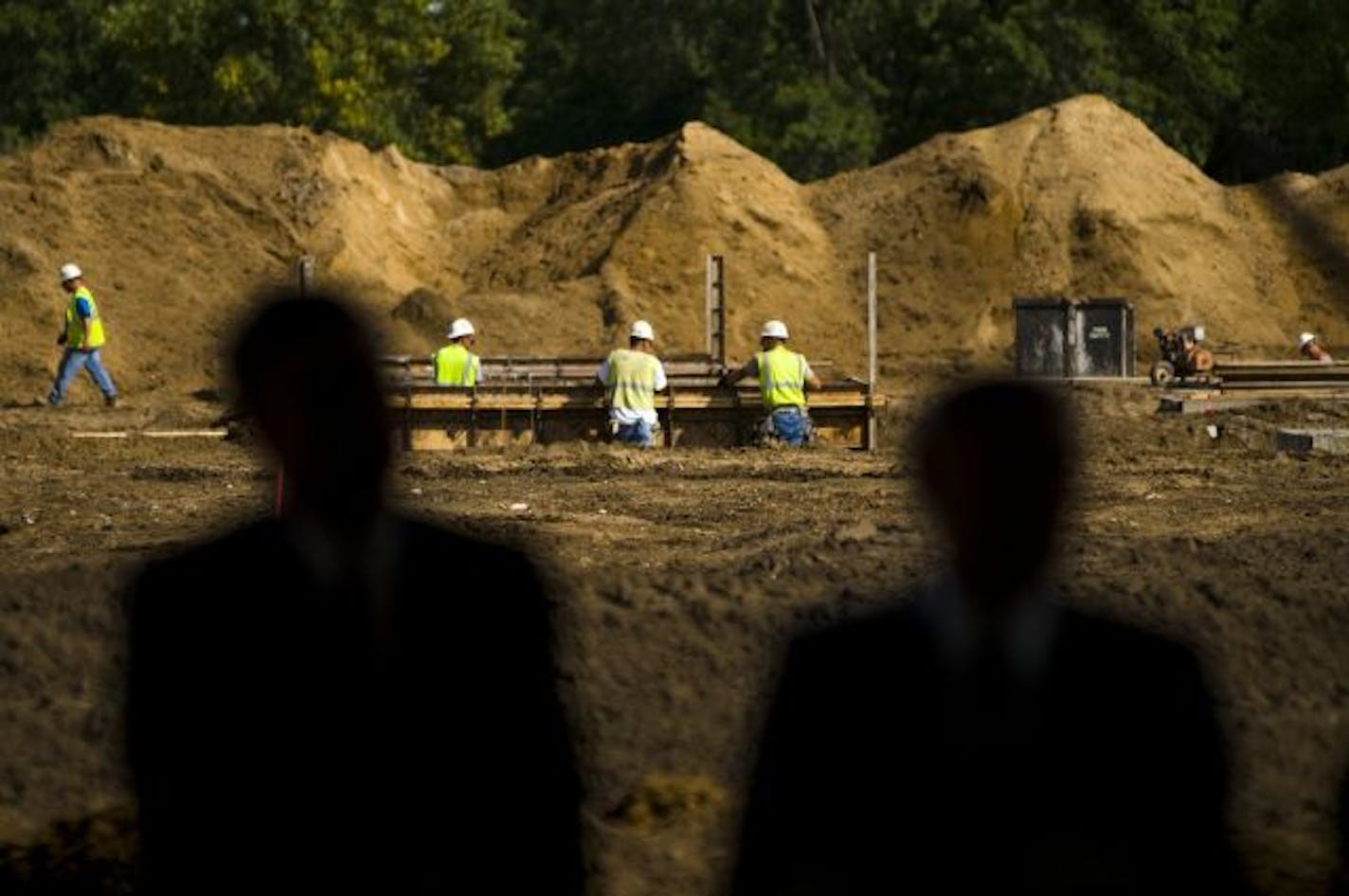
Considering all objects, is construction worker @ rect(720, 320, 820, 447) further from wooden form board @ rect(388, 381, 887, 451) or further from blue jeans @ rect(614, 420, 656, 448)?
blue jeans @ rect(614, 420, 656, 448)

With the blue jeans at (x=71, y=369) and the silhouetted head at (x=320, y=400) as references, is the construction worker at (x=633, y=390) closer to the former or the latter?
the blue jeans at (x=71, y=369)

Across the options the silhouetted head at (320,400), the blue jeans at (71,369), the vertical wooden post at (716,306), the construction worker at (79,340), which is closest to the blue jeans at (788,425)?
the vertical wooden post at (716,306)

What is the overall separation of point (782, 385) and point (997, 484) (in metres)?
21.2

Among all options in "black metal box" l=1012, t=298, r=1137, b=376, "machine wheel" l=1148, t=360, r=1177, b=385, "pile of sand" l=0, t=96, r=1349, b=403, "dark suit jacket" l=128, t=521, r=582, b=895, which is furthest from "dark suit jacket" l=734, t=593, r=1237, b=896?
"pile of sand" l=0, t=96, r=1349, b=403

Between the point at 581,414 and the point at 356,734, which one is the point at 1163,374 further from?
the point at 356,734

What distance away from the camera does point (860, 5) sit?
62.6 metres

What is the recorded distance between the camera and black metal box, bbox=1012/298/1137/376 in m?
35.9

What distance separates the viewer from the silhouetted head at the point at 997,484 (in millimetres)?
3221

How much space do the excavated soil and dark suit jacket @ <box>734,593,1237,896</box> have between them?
1407 mm

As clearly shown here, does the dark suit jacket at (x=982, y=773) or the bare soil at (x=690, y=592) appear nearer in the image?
the dark suit jacket at (x=982, y=773)

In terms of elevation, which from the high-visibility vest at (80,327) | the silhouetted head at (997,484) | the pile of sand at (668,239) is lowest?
the silhouetted head at (997,484)

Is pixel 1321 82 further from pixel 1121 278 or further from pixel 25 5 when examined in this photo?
pixel 25 5

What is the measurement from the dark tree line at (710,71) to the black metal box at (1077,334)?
1981 centimetres

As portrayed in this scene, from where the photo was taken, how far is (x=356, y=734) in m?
3.45
